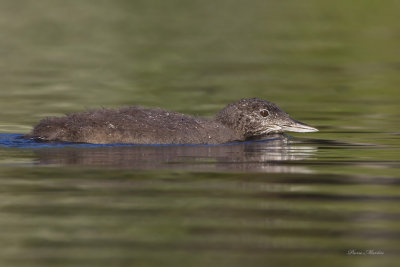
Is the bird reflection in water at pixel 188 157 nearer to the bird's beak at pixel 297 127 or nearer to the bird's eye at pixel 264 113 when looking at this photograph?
the bird's beak at pixel 297 127

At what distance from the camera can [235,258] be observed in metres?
6.25

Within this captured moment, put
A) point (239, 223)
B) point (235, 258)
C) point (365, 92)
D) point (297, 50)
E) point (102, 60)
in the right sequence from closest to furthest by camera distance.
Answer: point (235, 258) → point (239, 223) → point (365, 92) → point (102, 60) → point (297, 50)

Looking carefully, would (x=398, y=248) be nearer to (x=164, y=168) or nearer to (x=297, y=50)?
(x=164, y=168)

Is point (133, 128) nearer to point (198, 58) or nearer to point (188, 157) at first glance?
point (188, 157)

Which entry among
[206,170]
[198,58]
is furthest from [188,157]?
[198,58]

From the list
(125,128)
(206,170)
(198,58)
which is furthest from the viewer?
(198,58)

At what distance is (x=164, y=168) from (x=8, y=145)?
239 cm

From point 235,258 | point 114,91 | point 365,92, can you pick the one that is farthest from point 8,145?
point 365,92

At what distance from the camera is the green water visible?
6609mm

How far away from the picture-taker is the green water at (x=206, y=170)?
6609mm

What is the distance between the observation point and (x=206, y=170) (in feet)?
31.2

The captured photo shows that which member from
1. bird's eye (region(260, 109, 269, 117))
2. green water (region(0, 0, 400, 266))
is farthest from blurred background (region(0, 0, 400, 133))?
bird's eye (region(260, 109, 269, 117))

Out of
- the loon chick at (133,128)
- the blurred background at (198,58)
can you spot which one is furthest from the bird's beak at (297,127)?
the blurred background at (198,58)

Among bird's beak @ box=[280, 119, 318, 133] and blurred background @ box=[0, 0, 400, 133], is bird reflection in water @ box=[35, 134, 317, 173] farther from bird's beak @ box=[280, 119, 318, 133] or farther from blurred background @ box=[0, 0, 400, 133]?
blurred background @ box=[0, 0, 400, 133]
